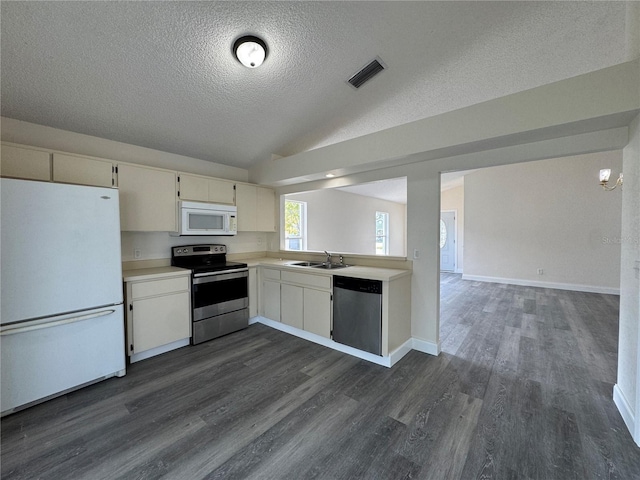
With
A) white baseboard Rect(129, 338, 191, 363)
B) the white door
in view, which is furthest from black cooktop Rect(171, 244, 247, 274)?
the white door

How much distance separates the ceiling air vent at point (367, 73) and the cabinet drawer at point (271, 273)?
2.43m

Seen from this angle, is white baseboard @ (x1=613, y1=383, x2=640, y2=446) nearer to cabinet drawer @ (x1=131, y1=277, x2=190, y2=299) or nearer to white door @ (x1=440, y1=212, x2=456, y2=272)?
cabinet drawer @ (x1=131, y1=277, x2=190, y2=299)

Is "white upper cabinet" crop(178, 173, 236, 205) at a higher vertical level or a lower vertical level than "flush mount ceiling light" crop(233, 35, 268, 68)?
lower

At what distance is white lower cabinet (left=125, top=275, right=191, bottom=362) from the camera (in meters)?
2.63

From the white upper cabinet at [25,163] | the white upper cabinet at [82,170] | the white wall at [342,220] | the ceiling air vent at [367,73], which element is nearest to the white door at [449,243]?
the white wall at [342,220]

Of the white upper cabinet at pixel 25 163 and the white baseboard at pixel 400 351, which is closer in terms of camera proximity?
the white upper cabinet at pixel 25 163

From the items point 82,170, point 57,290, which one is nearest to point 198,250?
point 82,170

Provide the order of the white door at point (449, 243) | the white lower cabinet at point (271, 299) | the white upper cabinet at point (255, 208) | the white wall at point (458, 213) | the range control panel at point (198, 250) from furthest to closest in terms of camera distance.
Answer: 1. the white door at point (449, 243)
2. the white wall at point (458, 213)
3. the white upper cabinet at point (255, 208)
4. the white lower cabinet at point (271, 299)
5. the range control panel at point (198, 250)

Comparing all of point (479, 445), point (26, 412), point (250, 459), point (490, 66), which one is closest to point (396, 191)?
point (490, 66)

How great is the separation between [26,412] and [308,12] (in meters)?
3.64

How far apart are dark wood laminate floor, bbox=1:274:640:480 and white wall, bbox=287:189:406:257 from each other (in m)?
2.66

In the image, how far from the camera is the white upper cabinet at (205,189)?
3.23 meters

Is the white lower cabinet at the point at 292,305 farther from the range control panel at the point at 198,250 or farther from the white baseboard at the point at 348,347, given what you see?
the range control panel at the point at 198,250

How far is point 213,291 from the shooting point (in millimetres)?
3227
